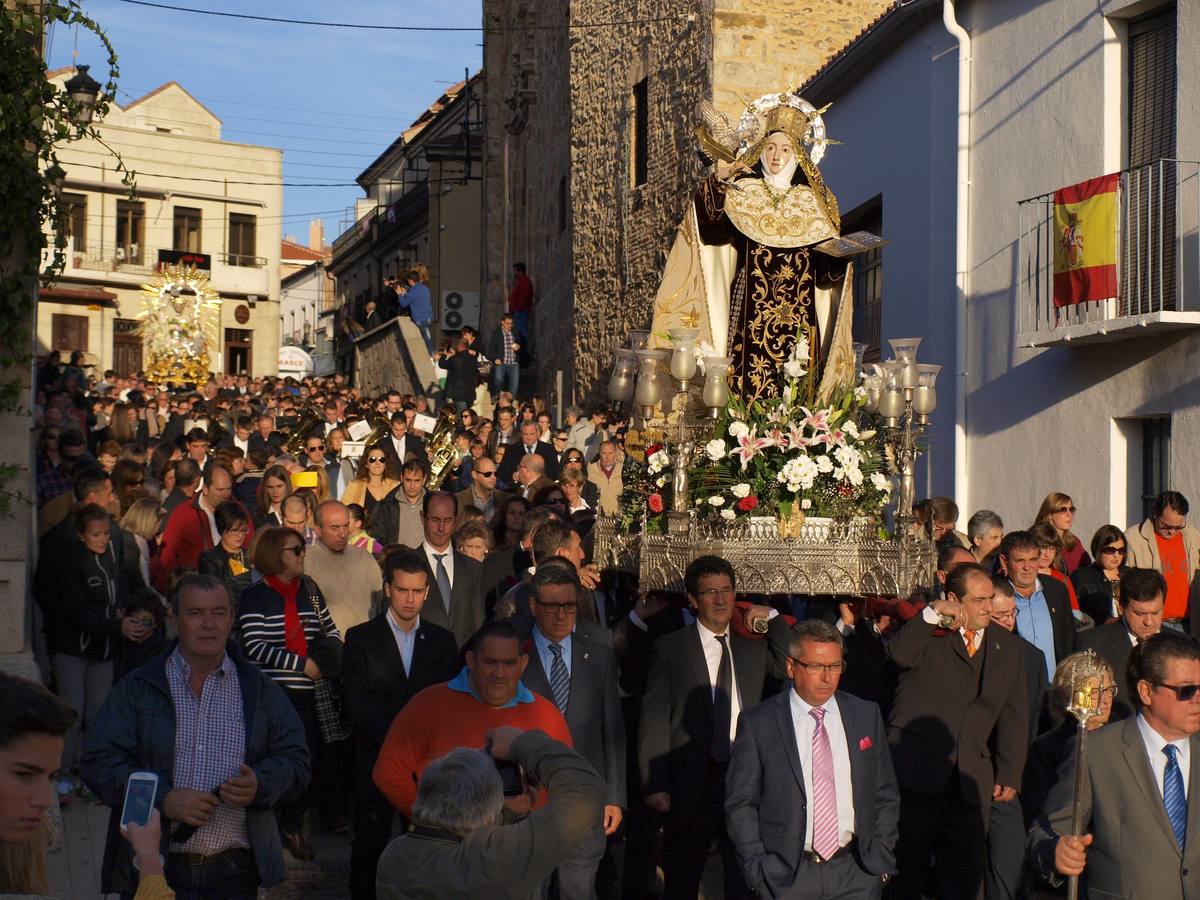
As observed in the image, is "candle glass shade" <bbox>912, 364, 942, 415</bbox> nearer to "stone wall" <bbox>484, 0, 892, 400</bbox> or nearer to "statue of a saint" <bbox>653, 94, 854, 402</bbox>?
"statue of a saint" <bbox>653, 94, 854, 402</bbox>

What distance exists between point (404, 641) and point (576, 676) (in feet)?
3.24

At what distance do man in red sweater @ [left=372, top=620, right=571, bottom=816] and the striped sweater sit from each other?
225 centimetres

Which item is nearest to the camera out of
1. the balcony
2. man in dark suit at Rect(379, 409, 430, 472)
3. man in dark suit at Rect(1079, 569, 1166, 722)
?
man in dark suit at Rect(1079, 569, 1166, 722)

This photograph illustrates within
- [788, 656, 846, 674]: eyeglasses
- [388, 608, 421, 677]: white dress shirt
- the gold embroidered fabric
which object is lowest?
[388, 608, 421, 677]: white dress shirt

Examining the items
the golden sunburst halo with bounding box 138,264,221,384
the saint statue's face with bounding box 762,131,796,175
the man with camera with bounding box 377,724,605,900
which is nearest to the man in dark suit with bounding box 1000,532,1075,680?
the saint statue's face with bounding box 762,131,796,175

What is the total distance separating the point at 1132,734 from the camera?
533 cm

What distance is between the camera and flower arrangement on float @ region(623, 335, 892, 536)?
8695 mm

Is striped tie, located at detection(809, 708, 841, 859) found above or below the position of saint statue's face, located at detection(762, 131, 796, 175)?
below

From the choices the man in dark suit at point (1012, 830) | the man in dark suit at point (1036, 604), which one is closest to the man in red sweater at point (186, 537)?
the man in dark suit at point (1036, 604)

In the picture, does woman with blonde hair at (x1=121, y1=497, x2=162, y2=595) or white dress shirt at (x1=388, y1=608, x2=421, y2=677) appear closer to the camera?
white dress shirt at (x1=388, y1=608, x2=421, y2=677)

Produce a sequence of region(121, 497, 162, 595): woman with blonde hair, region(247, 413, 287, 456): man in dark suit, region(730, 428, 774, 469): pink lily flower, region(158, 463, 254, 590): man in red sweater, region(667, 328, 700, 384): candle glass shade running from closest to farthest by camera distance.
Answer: region(730, 428, 774, 469): pink lily flower < region(667, 328, 700, 384): candle glass shade < region(121, 497, 162, 595): woman with blonde hair < region(158, 463, 254, 590): man in red sweater < region(247, 413, 287, 456): man in dark suit

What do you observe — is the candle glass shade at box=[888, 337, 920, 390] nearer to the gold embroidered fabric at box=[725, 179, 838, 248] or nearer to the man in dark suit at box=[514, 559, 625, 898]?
the gold embroidered fabric at box=[725, 179, 838, 248]

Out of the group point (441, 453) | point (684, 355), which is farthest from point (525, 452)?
point (684, 355)

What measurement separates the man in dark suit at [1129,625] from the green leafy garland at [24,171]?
5.50 metres
